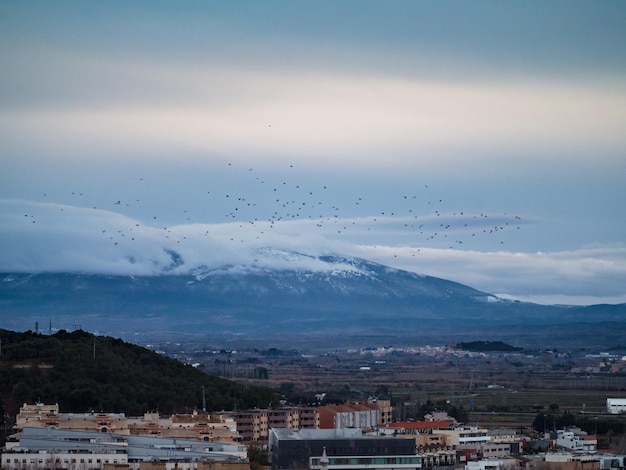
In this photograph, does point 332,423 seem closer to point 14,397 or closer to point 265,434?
point 265,434

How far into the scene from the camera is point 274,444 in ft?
203

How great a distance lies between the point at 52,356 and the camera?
8269 centimetres

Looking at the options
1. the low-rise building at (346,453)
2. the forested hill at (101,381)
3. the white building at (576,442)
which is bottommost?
the low-rise building at (346,453)

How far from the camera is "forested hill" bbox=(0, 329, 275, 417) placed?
75.9 metres

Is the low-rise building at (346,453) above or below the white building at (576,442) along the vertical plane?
below

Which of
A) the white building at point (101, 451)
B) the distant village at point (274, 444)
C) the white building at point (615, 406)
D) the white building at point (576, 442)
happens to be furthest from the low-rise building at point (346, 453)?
the white building at point (615, 406)

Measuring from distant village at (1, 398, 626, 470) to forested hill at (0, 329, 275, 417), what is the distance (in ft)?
7.44

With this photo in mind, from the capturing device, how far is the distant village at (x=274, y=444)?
55.3 meters

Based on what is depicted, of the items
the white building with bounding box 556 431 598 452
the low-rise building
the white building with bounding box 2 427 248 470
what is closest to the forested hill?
the white building with bounding box 2 427 248 470

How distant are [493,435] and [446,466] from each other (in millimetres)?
9781

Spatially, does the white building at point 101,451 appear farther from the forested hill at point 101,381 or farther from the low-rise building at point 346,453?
the forested hill at point 101,381

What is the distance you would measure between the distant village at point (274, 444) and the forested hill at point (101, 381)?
227 centimetres

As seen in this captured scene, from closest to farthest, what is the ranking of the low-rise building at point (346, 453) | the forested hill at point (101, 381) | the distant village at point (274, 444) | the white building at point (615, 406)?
the distant village at point (274, 444), the low-rise building at point (346, 453), the forested hill at point (101, 381), the white building at point (615, 406)

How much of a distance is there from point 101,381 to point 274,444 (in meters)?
19.1
